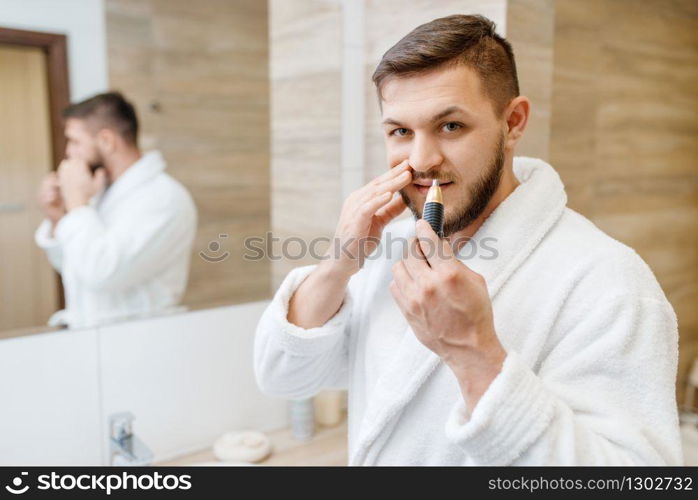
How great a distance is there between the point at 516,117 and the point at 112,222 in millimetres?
869

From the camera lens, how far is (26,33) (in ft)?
3.69

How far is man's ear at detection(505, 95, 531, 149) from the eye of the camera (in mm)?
857

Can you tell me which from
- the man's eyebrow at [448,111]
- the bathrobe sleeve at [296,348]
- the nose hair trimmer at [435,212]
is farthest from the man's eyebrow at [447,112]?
the bathrobe sleeve at [296,348]

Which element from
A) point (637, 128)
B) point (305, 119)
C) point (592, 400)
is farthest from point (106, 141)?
point (637, 128)

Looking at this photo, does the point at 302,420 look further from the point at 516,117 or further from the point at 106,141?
the point at 516,117

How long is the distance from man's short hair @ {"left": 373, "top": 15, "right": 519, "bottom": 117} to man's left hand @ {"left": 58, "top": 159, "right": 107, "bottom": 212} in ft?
2.26

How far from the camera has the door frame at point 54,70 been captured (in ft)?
3.68

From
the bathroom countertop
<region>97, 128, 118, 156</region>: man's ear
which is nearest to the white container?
the bathroom countertop

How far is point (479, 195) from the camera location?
0.84 metres

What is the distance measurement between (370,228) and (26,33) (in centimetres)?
78

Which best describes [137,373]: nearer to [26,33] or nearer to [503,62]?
[26,33]

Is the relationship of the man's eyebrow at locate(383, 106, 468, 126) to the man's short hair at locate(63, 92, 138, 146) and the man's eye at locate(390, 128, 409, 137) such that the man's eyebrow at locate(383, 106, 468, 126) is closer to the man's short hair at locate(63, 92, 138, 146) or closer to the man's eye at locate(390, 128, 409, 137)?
the man's eye at locate(390, 128, 409, 137)

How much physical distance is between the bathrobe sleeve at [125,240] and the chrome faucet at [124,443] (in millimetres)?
286
